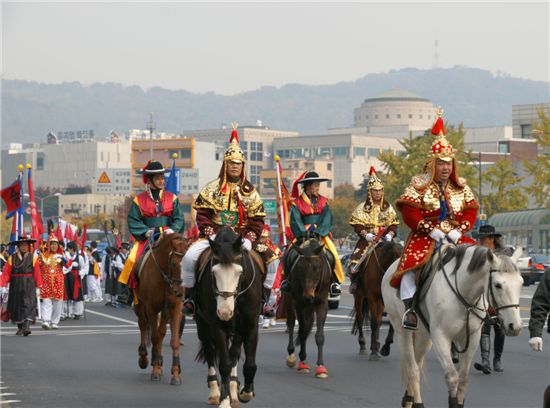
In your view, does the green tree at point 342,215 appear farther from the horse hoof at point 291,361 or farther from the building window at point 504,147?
the horse hoof at point 291,361

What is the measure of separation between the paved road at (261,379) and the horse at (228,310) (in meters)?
0.56

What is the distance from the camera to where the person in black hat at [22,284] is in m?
27.1

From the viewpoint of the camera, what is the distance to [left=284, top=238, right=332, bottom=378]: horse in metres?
18.4

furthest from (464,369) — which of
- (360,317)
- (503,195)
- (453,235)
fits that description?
(503,195)

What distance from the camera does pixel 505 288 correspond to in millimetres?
12297

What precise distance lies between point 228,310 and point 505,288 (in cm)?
308

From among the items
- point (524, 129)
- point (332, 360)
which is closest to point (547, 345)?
point (332, 360)

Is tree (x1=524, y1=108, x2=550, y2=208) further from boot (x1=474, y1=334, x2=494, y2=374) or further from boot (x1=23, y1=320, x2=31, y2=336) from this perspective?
boot (x1=474, y1=334, x2=494, y2=374)

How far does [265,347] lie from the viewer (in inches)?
889

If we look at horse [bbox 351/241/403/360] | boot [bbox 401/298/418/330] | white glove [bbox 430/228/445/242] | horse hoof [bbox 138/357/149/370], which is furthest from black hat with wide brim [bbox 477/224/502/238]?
horse hoof [bbox 138/357/149/370]

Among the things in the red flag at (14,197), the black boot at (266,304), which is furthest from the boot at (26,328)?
the black boot at (266,304)

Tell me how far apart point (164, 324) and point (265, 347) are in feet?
17.8

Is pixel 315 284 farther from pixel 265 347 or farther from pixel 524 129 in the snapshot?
pixel 524 129

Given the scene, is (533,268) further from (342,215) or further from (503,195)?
(342,215)
